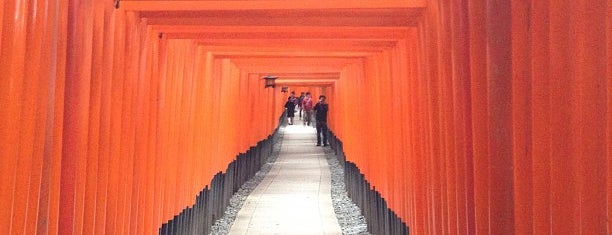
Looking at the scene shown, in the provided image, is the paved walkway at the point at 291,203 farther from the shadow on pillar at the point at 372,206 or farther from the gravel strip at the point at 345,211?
the shadow on pillar at the point at 372,206

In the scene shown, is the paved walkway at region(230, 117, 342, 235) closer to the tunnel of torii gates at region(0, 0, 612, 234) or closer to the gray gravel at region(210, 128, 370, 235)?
the gray gravel at region(210, 128, 370, 235)

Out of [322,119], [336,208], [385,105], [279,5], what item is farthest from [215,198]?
[322,119]

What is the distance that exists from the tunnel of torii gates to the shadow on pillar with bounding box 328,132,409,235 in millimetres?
196

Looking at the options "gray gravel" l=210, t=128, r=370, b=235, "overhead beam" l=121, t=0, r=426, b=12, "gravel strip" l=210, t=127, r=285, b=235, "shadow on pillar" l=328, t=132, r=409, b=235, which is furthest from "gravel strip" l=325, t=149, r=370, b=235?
"overhead beam" l=121, t=0, r=426, b=12

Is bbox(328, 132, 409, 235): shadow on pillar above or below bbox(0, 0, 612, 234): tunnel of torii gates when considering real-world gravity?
below

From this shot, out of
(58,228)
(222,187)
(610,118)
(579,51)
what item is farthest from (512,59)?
(222,187)

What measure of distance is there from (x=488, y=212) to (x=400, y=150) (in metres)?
2.56

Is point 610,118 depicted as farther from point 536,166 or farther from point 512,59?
point 512,59

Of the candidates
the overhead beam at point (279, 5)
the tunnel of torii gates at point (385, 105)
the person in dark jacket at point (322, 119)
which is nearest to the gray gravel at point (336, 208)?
the tunnel of torii gates at point (385, 105)

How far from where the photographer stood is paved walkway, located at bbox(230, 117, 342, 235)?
8547 millimetres

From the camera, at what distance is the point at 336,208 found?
33.0 feet

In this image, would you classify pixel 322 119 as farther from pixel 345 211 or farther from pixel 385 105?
pixel 385 105

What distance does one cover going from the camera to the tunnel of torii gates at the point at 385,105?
1.82 meters

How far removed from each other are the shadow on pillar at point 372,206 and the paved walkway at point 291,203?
416 millimetres
